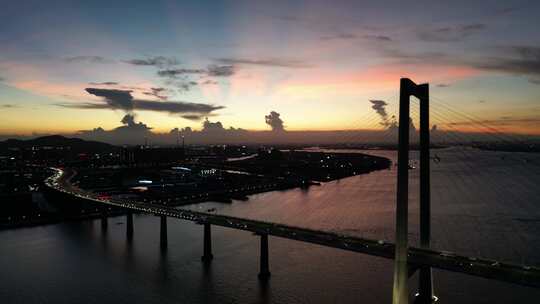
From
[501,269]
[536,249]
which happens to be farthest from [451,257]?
[536,249]

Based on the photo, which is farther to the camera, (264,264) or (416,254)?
(264,264)

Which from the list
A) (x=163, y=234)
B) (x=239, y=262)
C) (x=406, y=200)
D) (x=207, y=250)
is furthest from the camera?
(x=163, y=234)

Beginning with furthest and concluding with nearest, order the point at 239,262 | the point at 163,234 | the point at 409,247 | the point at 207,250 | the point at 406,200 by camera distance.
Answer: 1. the point at 163,234
2. the point at 207,250
3. the point at 239,262
4. the point at 409,247
5. the point at 406,200

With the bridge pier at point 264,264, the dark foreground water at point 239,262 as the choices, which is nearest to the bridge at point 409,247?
the bridge pier at point 264,264

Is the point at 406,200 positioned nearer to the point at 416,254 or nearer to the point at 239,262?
the point at 416,254

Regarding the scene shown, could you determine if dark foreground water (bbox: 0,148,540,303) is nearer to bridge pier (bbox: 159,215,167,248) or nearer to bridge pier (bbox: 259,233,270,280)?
bridge pier (bbox: 259,233,270,280)

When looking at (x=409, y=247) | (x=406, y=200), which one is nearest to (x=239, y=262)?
(x=409, y=247)

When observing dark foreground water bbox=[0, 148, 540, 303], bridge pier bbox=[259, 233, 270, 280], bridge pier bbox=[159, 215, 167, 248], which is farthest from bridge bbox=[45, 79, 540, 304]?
bridge pier bbox=[159, 215, 167, 248]
